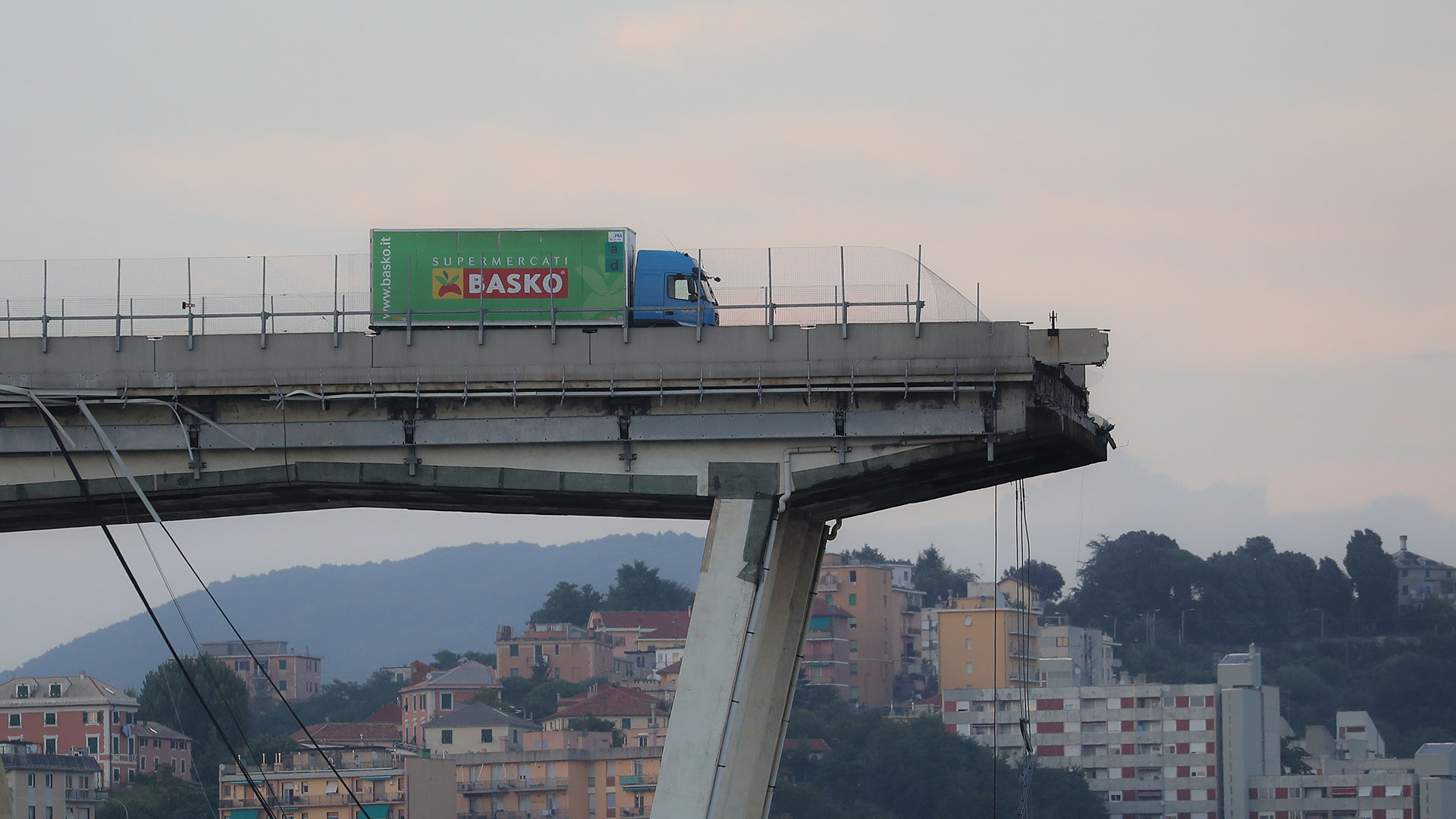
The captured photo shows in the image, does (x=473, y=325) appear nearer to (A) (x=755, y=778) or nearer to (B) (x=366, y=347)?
(B) (x=366, y=347)

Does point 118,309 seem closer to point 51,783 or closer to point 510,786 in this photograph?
point 51,783


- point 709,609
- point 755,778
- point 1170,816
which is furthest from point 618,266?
point 1170,816

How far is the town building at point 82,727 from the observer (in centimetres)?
17788

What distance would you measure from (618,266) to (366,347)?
19.2 feet

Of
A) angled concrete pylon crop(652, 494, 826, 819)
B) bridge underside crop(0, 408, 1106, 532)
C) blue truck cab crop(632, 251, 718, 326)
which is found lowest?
angled concrete pylon crop(652, 494, 826, 819)

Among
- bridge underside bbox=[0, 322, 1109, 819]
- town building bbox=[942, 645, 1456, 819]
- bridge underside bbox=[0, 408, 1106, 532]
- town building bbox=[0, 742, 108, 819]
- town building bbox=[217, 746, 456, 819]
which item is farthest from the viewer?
town building bbox=[942, 645, 1456, 819]

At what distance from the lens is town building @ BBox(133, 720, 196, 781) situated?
594 ft

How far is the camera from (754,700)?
43.2 m

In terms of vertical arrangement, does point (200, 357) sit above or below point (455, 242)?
below

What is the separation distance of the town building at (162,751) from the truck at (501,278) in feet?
485

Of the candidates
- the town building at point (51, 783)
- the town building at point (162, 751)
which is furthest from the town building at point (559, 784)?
the town building at point (51, 783)

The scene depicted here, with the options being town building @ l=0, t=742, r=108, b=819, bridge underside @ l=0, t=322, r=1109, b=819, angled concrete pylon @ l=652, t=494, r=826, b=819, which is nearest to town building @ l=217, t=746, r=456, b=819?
town building @ l=0, t=742, r=108, b=819

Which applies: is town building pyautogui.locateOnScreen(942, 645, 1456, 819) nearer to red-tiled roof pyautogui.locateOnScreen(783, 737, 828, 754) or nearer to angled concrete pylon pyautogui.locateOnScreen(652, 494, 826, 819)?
red-tiled roof pyautogui.locateOnScreen(783, 737, 828, 754)

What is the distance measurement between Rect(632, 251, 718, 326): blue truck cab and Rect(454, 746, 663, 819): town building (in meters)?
140
